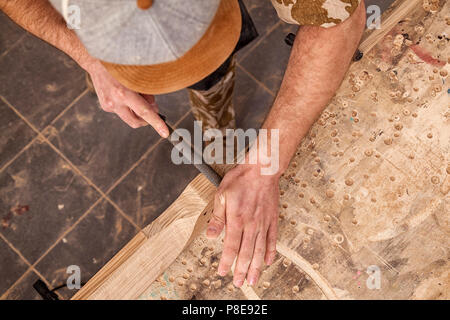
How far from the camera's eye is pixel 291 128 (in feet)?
3.04

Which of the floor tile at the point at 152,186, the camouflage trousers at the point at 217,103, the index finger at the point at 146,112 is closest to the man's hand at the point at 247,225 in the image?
the index finger at the point at 146,112

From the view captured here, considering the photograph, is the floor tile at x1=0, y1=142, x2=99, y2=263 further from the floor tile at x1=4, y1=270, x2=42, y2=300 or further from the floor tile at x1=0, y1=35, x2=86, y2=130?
the floor tile at x1=0, y1=35, x2=86, y2=130

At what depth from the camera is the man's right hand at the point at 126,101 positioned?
993mm

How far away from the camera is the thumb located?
0.86 meters

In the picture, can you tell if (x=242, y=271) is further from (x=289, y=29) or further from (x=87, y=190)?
(x=289, y=29)

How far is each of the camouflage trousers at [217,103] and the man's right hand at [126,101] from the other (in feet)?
0.96

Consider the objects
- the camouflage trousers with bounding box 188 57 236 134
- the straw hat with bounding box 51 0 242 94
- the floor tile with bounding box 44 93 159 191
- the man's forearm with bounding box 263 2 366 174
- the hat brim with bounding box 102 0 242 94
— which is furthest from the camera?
the floor tile with bounding box 44 93 159 191

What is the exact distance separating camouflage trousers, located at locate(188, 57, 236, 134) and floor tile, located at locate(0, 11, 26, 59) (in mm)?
1131

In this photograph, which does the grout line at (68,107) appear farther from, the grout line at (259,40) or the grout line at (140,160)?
the grout line at (259,40)

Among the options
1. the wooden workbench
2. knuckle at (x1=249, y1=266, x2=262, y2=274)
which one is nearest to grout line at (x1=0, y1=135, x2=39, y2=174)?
the wooden workbench

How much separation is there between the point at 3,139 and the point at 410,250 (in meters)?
1.90

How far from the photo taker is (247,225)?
0.89 metres

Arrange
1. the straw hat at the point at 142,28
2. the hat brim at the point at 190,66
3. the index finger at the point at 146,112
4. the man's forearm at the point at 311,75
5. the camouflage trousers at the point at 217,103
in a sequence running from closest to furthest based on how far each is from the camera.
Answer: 1. the straw hat at the point at 142,28
2. the hat brim at the point at 190,66
3. the man's forearm at the point at 311,75
4. the index finger at the point at 146,112
5. the camouflage trousers at the point at 217,103

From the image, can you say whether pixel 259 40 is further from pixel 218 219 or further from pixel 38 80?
pixel 218 219
